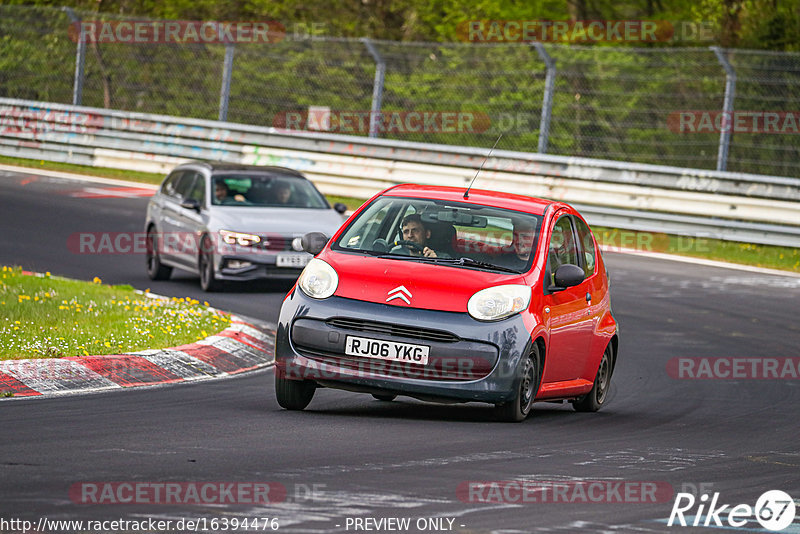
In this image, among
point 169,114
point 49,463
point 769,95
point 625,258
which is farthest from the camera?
point 169,114

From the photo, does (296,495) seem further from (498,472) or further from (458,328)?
(458,328)

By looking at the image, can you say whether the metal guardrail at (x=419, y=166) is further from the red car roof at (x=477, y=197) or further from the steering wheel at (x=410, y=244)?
the steering wheel at (x=410, y=244)

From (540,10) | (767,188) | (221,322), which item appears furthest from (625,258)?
(540,10)

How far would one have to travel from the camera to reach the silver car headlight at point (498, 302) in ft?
28.9

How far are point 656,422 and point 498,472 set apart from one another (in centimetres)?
295

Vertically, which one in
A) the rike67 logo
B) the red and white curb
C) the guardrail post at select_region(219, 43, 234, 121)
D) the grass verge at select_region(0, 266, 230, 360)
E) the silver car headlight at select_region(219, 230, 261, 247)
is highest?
the guardrail post at select_region(219, 43, 234, 121)

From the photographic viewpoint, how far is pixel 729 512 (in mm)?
6598

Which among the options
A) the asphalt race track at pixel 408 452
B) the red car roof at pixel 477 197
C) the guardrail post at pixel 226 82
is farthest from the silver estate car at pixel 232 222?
the guardrail post at pixel 226 82

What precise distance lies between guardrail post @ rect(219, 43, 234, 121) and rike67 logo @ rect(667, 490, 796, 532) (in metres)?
20.9

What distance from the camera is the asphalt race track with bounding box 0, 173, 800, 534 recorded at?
607 cm

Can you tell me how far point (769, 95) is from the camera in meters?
22.3

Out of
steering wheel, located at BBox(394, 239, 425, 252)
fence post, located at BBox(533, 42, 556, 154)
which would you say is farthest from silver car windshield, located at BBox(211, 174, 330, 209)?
steering wheel, located at BBox(394, 239, 425, 252)

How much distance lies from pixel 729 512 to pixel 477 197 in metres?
3.91

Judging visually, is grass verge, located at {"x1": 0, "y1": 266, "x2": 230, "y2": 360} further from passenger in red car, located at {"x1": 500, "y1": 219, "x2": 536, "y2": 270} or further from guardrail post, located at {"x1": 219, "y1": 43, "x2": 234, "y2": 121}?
guardrail post, located at {"x1": 219, "y1": 43, "x2": 234, "y2": 121}
